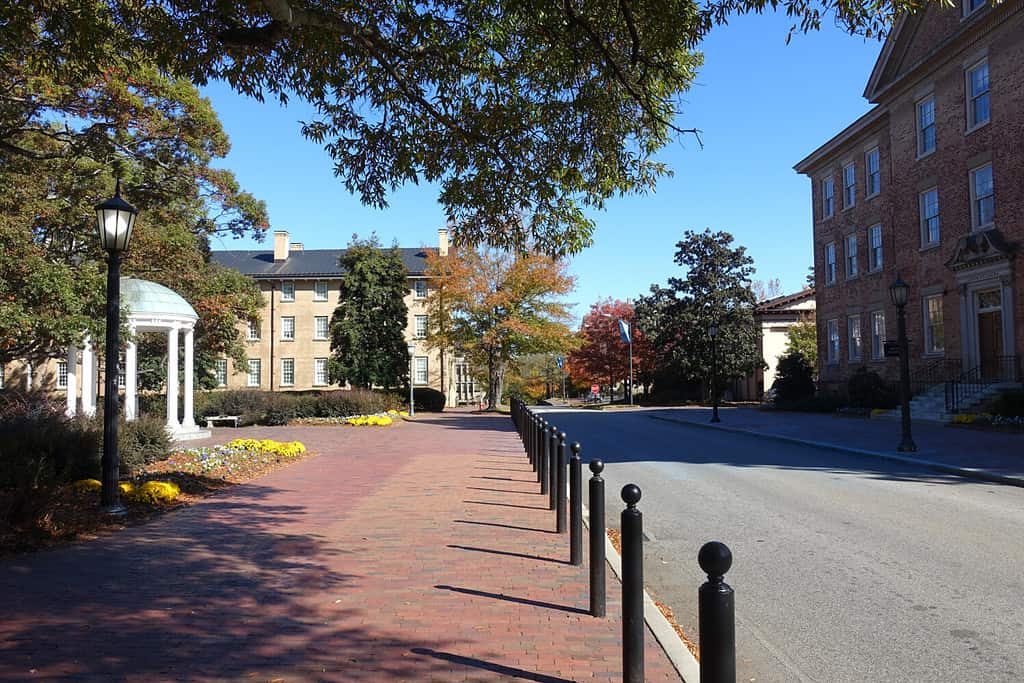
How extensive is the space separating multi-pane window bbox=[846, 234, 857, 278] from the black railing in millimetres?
9169

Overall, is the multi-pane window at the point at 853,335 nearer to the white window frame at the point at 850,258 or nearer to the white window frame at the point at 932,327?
the white window frame at the point at 850,258

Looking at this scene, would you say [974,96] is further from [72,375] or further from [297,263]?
[297,263]

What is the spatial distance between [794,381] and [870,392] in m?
8.60

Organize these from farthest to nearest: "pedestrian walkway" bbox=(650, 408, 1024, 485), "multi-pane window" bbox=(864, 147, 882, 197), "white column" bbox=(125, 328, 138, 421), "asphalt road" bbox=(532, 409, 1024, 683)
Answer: "multi-pane window" bbox=(864, 147, 882, 197) → "white column" bbox=(125, 328, 138, 421) → "pedestrian walkway" bbox=(650, 408, 1024, 485) → "asphalt road" bbox=(532, 409, 1024, 683)

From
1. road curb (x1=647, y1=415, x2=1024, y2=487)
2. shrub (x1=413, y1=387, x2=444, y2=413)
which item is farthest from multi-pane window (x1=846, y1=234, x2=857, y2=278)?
shrub (x1=413, y1=387, x2=444, y2=413)

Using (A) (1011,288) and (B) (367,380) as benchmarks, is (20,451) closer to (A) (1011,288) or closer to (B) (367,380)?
(A) (1011,288)

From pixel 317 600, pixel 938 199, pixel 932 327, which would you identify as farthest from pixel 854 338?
pixel 317 600

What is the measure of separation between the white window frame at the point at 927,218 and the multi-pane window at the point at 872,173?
357cm

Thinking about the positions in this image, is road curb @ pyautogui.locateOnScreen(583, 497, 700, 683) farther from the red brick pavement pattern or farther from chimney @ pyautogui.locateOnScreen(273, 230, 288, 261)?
chimney @ pyautogui.locateOnScreen(273, 230, 288, 261)

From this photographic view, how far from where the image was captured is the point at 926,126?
27406 millimetres

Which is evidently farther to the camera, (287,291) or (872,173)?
(287,291)

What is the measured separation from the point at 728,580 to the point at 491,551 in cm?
200

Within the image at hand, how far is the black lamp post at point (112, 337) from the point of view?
882cm

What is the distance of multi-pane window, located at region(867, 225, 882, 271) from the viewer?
31141 mm
